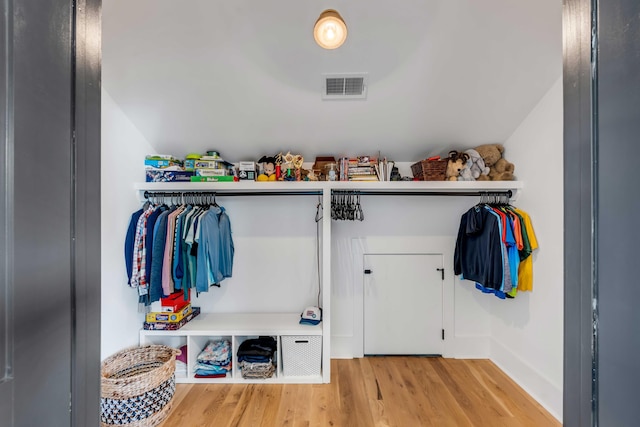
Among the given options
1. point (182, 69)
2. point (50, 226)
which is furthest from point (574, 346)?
point (182, 69)

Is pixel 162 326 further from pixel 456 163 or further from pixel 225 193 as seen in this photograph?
pixel 456 163

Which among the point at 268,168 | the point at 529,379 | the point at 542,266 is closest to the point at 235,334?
the point at 268,168

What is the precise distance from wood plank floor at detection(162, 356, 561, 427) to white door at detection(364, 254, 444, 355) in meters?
0.24

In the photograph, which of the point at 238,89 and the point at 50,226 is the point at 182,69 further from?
the point at 50,226

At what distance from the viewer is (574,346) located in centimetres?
51

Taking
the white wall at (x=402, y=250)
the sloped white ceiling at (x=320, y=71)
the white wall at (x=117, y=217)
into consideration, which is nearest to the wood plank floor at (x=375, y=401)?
Result: the white wall at (x=402, y=250)

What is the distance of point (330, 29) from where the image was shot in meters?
1.24

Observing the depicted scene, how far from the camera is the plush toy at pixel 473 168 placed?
7.50 ft

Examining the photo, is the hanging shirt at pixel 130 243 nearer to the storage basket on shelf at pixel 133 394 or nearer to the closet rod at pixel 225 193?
the closet rod at pixel 225 193

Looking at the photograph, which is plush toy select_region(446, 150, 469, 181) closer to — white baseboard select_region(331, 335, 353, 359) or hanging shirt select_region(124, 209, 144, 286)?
white baseboard select_region(331, 335, 353, 359)

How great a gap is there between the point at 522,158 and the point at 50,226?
2897 millimetres

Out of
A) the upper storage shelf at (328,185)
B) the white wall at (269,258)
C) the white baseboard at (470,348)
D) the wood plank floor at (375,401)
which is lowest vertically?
the wood plank floor at (375,401)

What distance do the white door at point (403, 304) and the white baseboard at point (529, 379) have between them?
509mm

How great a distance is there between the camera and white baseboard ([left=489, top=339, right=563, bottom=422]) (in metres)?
1.83
